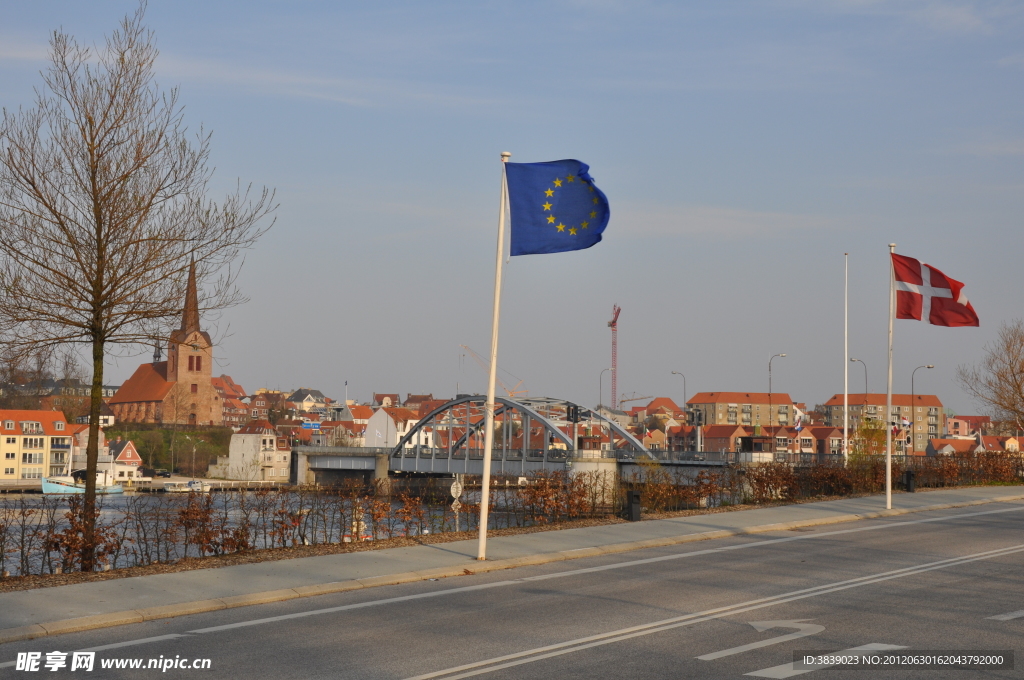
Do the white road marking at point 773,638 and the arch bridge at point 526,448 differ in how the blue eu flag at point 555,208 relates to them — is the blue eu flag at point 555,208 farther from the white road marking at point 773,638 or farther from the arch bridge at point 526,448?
the arch bridge at point 526,448

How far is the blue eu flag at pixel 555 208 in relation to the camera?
15688mm

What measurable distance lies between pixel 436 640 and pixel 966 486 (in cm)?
3439

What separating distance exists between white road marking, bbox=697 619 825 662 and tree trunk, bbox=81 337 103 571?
963 centimetres

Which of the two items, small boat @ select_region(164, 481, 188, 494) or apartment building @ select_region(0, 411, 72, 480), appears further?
apartment building @ select_region(0, 411, 72, 480)

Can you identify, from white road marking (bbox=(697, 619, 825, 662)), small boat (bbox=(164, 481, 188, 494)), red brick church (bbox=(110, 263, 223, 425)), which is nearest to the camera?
white road marking (bbox=(697, 619, 825, 662))

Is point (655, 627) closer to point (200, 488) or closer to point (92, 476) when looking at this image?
point (92, 476)

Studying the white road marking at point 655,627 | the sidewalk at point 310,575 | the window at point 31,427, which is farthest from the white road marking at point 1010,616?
the window at point 31,427

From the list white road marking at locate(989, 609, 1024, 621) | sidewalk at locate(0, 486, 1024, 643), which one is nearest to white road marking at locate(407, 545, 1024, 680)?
white road marking at locate(989, 609, 1024, 621)

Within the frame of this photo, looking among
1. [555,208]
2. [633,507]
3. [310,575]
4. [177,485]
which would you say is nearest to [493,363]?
[555,208]

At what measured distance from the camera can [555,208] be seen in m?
15.9

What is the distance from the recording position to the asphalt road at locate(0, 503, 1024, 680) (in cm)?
912

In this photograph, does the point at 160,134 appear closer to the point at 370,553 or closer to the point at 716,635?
the point at 370,553

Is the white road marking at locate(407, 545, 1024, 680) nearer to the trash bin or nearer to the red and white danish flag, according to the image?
the trash bin

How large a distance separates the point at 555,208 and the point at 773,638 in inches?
314
